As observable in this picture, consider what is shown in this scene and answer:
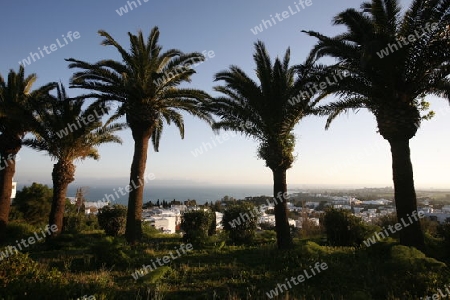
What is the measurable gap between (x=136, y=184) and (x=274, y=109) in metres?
7.10

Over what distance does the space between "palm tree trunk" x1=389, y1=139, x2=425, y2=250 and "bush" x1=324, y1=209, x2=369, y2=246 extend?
2.85m

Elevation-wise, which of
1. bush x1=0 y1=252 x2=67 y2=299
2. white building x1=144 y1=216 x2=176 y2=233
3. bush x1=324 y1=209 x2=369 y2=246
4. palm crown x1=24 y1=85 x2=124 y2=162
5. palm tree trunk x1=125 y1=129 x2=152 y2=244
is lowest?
white building x1=144 y1=216 x2=176 y2=233

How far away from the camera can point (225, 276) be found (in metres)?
8.05

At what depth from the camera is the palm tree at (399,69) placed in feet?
33.3

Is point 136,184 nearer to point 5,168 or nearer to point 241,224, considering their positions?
point 241,224

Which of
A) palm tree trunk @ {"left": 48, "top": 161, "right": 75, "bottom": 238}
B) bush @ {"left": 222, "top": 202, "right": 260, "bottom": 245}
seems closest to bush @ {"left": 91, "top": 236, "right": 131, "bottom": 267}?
bush @ {"left": 222, "top": 202, "right": 260, "bottom": 245}

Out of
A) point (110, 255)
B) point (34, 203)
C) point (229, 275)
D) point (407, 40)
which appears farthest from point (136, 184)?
point (34, 203)

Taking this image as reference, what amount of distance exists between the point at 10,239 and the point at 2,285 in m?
14.9

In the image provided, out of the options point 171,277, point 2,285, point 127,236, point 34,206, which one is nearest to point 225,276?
point 171,277

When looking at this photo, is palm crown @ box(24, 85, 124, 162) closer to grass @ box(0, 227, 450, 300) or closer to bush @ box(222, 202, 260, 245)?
grass @ box(0, 227, 450, 300)

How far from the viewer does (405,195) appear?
34.5 ft

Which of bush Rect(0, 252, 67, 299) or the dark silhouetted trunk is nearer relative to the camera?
bush Rect(0, 252, 67, 299)

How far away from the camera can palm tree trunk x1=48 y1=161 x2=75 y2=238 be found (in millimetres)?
15078

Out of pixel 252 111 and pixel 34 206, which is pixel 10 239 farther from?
pixel 252 111
